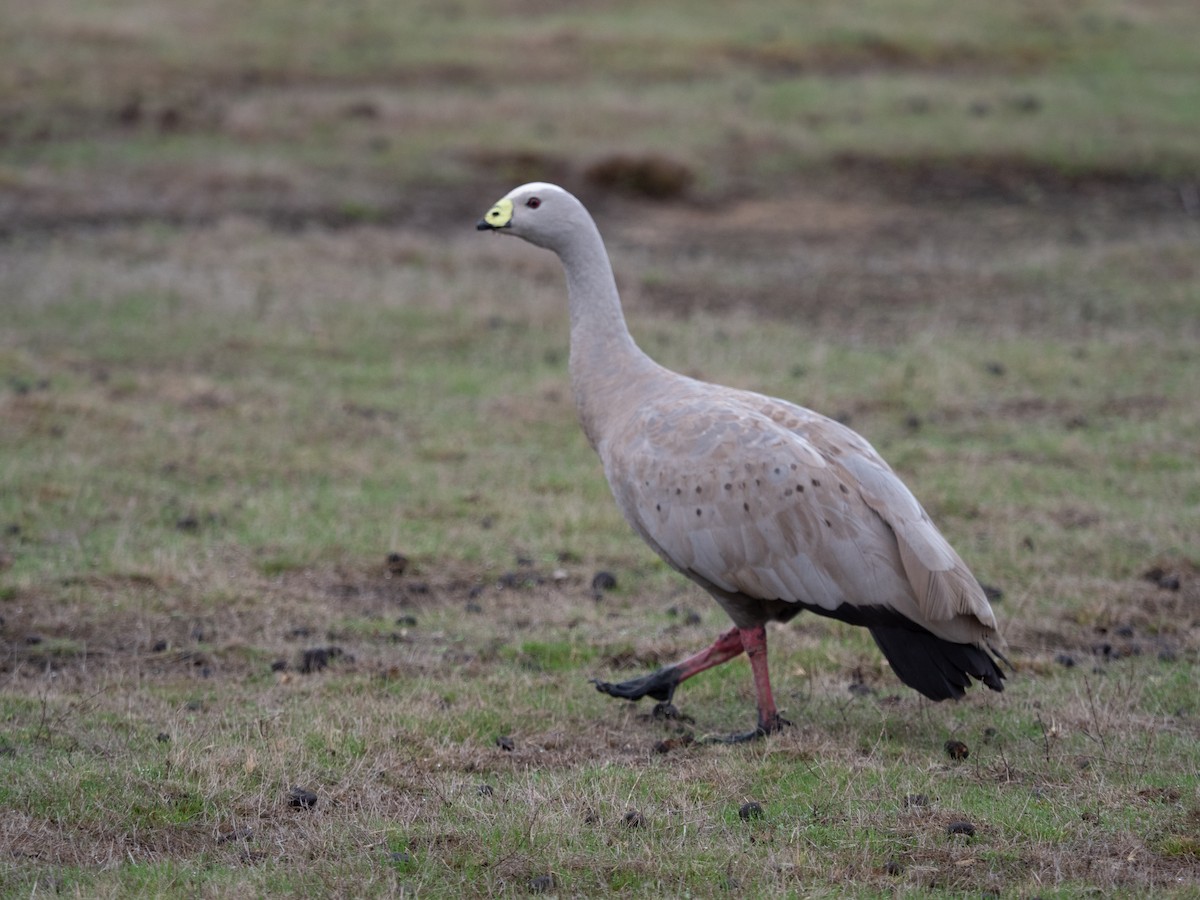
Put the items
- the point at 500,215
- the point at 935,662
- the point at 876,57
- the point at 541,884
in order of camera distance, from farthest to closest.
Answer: the point at 876,57 < the point at 500,215 < the point at 935,662 < the point at 541,884

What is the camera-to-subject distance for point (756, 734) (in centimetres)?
594

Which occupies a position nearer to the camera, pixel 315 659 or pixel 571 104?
pixel 315 659

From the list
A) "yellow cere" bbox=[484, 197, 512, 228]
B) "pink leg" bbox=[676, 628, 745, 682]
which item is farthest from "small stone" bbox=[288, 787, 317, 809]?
"yellow cere" bbox=[484, 197, 512, 228]

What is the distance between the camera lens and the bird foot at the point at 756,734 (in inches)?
234

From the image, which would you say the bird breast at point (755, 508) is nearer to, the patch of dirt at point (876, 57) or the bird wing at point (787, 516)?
the bird wing at point (787, 516)

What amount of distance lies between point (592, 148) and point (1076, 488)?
45.8 feet

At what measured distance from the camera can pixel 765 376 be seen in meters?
12.3

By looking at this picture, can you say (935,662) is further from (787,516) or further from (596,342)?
(596,342)

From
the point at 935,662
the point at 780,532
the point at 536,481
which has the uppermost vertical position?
the point at 780,532

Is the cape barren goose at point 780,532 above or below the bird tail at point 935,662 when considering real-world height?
above

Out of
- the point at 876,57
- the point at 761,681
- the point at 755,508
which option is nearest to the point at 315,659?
the point at 761,681

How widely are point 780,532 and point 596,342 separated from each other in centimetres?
149

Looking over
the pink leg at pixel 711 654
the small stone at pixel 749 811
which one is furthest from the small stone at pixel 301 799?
the pink leg at pixel 711 654

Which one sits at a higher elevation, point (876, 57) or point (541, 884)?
point (876, 57)
